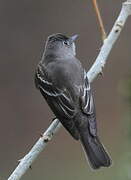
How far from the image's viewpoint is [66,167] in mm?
9523

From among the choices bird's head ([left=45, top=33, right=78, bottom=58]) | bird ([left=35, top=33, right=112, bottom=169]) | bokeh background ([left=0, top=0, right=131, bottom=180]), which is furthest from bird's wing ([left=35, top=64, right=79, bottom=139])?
bokeh background ([left=0, top=0, right=131, bottom=180])

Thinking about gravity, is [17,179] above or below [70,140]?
above

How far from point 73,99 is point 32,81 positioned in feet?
15.6

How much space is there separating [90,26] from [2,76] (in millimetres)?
1334

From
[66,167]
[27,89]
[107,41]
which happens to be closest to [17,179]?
[107,41]

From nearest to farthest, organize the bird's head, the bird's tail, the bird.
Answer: the bird's tail, the bird, the bird's head

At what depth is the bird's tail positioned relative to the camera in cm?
542

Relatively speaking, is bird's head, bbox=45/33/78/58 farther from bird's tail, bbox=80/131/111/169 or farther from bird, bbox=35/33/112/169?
bird's tail, bbox=80/131/111/169

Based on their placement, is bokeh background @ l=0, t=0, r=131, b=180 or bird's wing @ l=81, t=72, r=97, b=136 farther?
bokeh background @ l=0, t=0, r=131, b=180

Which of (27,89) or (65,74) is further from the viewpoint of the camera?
(27,89)

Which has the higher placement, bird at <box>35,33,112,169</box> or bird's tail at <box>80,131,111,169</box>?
bird at <box>35,33,112,169</box>

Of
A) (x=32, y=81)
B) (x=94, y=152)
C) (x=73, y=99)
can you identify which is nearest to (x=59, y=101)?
(x=73, y=99)

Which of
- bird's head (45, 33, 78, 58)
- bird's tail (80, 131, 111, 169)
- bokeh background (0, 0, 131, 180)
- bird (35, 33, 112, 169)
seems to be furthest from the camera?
bokeh background (0, 0, 131, 180)

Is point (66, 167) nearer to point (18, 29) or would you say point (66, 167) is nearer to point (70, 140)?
point (70, 140)
